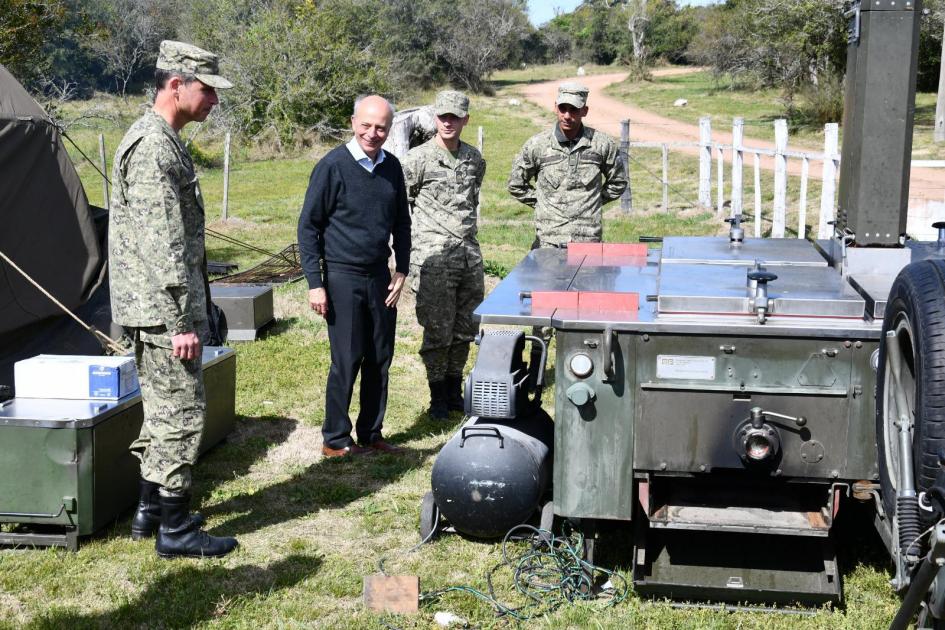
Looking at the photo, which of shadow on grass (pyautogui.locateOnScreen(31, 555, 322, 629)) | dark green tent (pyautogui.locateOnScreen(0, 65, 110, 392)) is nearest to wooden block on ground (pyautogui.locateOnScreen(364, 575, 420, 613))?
shadow on grass (pyautogui.locateOnScreen(31, 555, 322, 629))

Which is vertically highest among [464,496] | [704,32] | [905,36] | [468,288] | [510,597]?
[704,32]

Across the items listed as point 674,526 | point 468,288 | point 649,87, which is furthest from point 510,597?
point 649,87

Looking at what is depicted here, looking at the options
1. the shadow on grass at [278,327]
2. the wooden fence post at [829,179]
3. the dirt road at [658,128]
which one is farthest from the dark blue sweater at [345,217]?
the dirt road at [658,128]

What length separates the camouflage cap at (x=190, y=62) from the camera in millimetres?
4309

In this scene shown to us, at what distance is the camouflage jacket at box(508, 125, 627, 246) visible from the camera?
707cm

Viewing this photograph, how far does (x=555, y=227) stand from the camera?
282 inches

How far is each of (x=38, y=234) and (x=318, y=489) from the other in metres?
3.33

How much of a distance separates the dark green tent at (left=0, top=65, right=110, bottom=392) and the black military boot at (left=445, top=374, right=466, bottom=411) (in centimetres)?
267

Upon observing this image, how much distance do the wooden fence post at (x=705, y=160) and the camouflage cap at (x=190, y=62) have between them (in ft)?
42.0

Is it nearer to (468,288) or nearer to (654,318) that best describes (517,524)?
(654,318)

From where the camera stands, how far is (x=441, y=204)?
6.62m

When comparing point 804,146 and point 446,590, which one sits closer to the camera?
point 446,590

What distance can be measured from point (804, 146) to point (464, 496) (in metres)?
17.8

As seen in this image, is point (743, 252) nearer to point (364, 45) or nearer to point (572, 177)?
point (572, 177)
